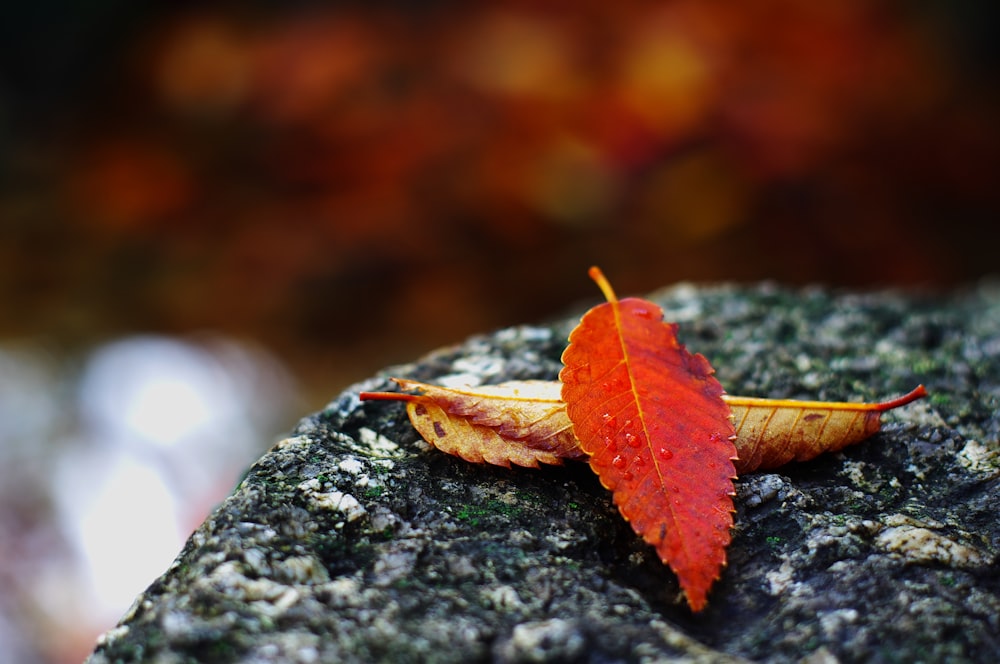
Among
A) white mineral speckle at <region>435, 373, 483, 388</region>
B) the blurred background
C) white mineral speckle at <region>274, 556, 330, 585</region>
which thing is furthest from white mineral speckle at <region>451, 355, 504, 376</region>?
the blurred background

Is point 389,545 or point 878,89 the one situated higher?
point 878,89

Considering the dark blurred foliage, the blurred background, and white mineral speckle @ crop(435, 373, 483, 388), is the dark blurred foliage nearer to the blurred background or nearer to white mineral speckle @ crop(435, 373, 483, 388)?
the blurred background

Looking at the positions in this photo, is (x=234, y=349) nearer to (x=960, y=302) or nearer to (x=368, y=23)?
(x=368, y=23)

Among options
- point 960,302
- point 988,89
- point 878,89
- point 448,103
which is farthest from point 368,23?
point 960,302

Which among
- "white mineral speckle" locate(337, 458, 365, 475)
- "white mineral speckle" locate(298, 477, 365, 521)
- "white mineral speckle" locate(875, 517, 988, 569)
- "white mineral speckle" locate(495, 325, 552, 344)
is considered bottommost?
"white mineral speckle" locate(875, 517, 988, 569)

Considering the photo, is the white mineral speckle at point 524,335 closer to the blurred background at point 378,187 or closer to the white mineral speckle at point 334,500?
the white mineral speckle at point 334,500

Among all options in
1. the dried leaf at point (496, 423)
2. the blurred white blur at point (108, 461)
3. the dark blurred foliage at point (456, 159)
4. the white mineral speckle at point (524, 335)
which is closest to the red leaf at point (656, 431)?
the dried leaf at point (496, 423)
